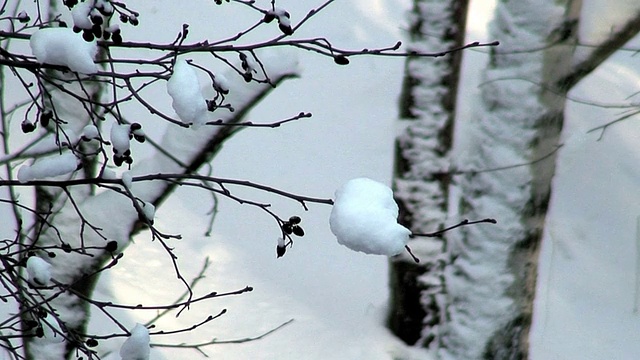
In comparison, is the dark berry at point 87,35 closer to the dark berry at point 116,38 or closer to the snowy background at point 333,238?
the dark berry at point 116,38

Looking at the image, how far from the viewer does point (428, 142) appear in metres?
3.74

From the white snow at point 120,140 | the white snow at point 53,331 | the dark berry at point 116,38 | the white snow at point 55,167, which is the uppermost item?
the dark berry at point 116,38

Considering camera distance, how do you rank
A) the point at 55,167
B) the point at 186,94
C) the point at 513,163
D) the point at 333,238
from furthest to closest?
the point at 333,238, the point at 513,163, the point at 55,167, the point at 186,94

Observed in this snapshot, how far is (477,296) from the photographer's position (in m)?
3.28

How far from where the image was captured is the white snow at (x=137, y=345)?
178 cm

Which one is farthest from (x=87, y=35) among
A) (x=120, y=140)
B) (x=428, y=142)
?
(x=428, y=142)

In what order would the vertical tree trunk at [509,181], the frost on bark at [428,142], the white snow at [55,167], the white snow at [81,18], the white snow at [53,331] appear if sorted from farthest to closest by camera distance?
the frost on bark at [428,142], the vertical tree trunk at [509,181], the white snow at [53,331], the white snow at [55,167], the white snow at [81,18]

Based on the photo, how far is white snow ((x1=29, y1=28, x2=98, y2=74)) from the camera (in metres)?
1.43

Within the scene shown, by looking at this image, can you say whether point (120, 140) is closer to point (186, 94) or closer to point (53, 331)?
point (186, 94)

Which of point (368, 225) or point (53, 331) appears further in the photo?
point (53, 331)

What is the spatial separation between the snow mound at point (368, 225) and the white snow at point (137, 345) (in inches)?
24.7

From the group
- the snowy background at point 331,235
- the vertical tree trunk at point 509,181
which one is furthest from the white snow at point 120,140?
the snowy background at point 331,235

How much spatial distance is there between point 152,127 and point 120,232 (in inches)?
162

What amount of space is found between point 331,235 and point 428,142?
2416 millimetres
